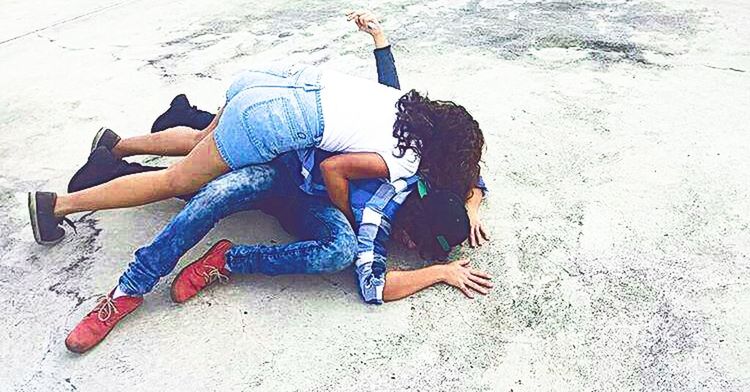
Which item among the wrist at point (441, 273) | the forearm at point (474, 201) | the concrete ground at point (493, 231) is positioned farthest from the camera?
the forearm at point (474, 201)

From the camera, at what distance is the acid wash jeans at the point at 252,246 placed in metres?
1.89

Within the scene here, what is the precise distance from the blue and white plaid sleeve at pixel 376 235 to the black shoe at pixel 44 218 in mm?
931

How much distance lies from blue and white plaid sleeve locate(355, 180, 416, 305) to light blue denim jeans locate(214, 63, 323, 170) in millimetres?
243

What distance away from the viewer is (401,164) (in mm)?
1999

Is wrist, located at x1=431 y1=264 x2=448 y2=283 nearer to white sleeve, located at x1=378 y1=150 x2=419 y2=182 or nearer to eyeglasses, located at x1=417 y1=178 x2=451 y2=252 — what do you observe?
eyeglasses, located at x1=417 y1=178 x2=451 y2=252

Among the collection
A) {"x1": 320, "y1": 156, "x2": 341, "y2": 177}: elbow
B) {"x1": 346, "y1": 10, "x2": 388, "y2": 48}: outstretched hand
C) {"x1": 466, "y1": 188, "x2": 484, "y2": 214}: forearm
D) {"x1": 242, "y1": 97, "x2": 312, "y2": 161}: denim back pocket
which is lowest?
{"x1": 466, "y1": 188, "x2": 484, "y2": 214}: forearm

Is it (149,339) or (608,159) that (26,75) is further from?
(608,159)

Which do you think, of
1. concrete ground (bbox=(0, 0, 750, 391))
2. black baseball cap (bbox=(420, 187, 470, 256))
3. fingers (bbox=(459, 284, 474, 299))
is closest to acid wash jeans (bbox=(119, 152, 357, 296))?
concrete ground (bbox=(0, 0, 750, 391))

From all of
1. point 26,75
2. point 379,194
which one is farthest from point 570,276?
point 26,75

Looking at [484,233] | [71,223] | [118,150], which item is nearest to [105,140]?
[118,150]

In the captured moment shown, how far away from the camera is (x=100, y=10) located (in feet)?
14.2

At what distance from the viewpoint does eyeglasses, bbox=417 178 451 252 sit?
2.02 m

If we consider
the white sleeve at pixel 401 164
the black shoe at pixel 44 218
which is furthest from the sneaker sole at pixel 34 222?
the white sleeve at pixel 401 164

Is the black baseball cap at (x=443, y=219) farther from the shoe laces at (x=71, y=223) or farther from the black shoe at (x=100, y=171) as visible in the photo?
the shoe laces at (x=71, y=223)
